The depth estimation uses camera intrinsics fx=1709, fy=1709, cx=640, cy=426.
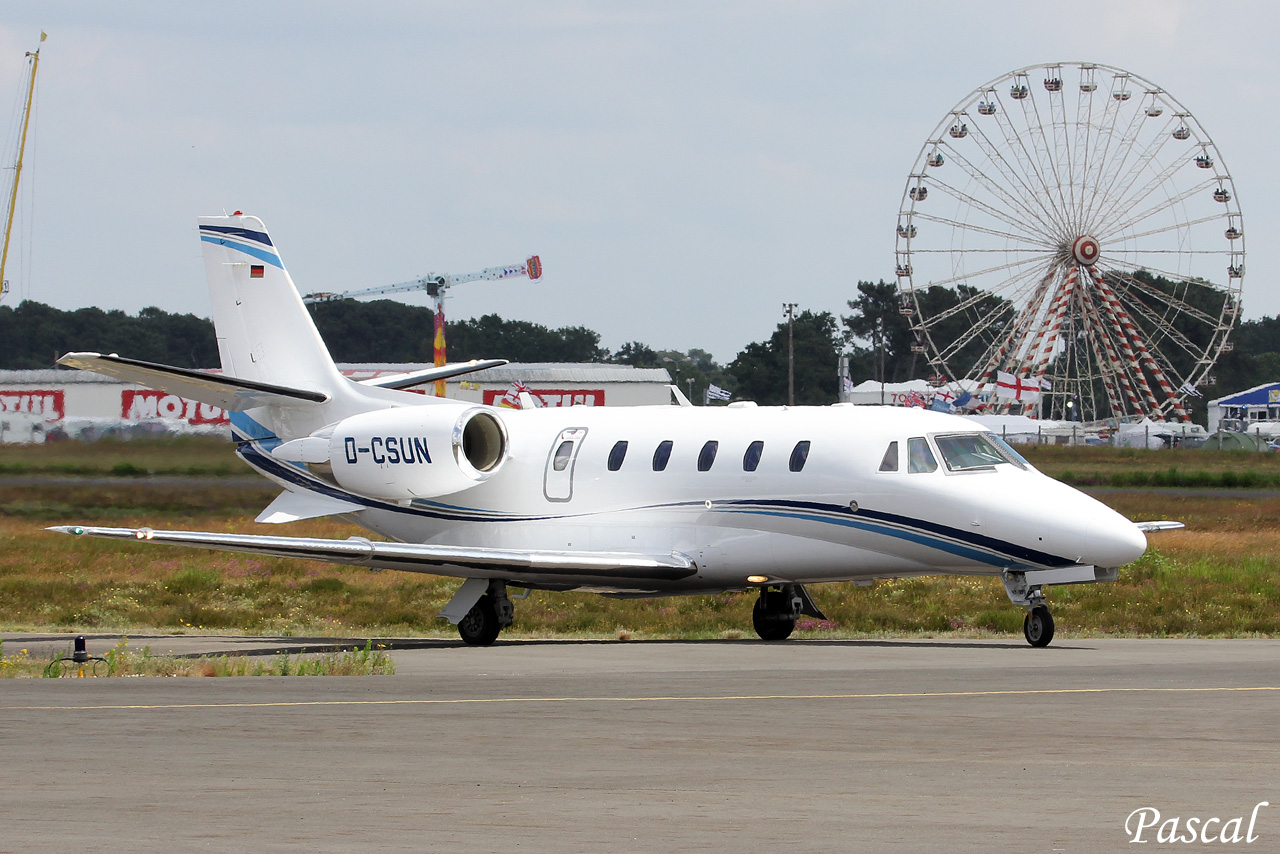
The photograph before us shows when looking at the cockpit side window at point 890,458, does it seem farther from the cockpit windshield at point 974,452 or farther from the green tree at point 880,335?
the green tree at point 880,335

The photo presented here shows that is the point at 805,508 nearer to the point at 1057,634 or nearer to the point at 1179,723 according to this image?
the point at 1057,634

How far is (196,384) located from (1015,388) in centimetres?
7665

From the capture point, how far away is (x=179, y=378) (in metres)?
24.4

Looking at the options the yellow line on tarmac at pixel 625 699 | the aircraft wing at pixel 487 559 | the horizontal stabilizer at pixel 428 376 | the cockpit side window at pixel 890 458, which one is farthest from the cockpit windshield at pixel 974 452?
the horizontal stabilizer at pixel 428 376

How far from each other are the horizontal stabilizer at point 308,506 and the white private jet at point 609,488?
0.11 feet

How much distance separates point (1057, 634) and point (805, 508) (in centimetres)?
598

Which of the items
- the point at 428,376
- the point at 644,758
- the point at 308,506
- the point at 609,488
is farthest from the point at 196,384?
the point at 644,758

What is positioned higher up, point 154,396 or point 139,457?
point 154,396

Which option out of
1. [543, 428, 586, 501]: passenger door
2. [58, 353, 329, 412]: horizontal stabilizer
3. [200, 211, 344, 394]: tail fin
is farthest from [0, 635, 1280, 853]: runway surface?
[200, 211, 344, 394]: tail fin

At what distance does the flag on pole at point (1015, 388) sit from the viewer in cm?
9588

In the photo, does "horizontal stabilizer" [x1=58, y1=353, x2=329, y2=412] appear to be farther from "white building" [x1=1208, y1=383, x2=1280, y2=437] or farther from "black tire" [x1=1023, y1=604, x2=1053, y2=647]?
"white building" [x1=1208, y1=383, x2=1280, y2=437]

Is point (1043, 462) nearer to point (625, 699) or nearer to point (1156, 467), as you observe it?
point (1156, 467)

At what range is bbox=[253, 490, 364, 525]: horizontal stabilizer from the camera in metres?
27.2

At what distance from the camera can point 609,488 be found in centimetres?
2506
